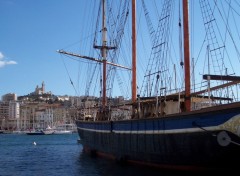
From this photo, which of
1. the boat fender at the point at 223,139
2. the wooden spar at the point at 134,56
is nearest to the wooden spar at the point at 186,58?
the boat fender at the point at 223,139

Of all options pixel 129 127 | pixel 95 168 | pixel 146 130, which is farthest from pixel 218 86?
pixel 95 168

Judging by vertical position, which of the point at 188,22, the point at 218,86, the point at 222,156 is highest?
the point at 188,22

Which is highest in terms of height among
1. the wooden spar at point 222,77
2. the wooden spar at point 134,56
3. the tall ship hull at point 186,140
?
the wooden spar at point 134,56

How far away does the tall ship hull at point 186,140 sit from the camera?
18078mm

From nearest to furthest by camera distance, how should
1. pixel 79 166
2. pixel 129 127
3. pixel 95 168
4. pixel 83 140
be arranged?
pixel 129 127 → pixel 95 168 → pixel 79 166 → pixel 83 140

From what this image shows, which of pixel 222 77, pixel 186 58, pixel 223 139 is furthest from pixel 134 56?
pixel 223 139

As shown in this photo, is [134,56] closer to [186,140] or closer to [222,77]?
[222,77]

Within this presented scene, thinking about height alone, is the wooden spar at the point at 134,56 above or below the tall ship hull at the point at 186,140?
above

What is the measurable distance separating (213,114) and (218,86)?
337 cm

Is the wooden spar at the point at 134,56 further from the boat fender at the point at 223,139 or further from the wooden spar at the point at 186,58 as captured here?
the boat fender at the point at 223,139

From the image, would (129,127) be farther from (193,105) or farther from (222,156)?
(222,156)

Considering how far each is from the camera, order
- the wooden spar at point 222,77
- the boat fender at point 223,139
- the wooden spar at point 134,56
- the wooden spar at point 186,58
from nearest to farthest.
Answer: the boat fender at point 223,139
the wooden spar at point 222,77
the wooden spar at point 186,58
the wooden spar at point 134,56

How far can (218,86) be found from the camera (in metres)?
21.5

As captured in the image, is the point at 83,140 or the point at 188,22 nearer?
the point at 188,22
